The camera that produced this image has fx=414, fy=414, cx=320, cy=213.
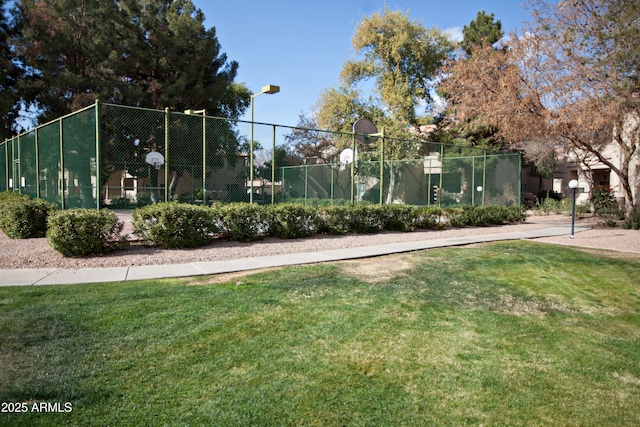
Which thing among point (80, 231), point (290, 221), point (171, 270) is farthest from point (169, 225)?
point (290, 221)

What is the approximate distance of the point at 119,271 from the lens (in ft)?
21.4

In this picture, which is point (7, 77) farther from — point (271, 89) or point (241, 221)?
point (241, 221)

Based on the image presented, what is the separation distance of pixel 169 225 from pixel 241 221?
1.69 metres

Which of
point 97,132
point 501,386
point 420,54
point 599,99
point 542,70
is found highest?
point 420,54

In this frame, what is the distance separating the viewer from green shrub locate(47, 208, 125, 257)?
7.34 m

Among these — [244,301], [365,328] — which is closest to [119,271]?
[244,301]

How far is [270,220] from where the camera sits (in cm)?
1011

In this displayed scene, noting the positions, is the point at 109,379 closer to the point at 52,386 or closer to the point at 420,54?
the point at 52,386

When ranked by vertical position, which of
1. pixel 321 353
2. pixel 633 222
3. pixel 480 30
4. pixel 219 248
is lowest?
pixel 321 353

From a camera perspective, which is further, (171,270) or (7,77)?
(7,77)

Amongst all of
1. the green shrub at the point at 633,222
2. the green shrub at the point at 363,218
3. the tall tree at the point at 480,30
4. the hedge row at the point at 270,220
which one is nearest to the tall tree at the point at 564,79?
the green shrub at the point at 633,222

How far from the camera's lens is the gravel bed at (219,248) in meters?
7.14

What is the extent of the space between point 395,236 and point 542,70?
839cm

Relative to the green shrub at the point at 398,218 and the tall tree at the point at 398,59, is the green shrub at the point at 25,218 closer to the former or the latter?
the green shrub at the point at 398,218
